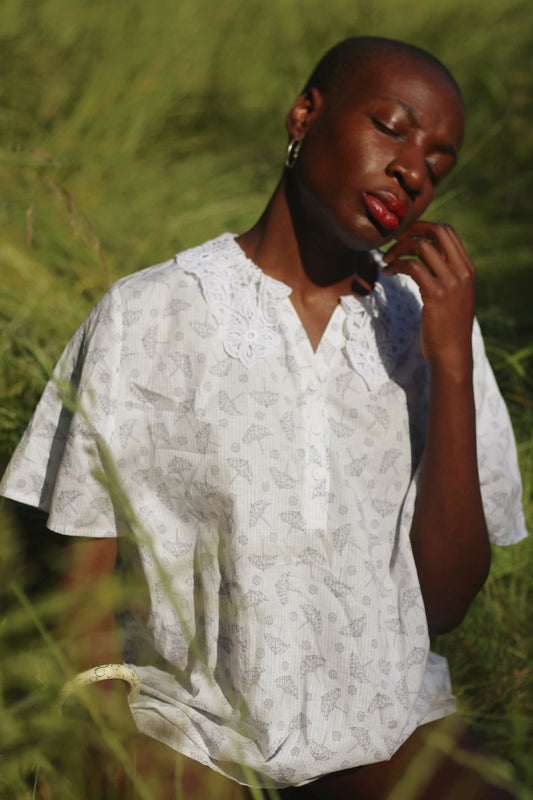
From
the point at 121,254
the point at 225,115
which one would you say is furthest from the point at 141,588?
the point at 225,115

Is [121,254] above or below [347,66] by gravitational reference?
above

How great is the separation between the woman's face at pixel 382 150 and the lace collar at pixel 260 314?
145 millimetres

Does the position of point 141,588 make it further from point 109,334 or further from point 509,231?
point 509,231

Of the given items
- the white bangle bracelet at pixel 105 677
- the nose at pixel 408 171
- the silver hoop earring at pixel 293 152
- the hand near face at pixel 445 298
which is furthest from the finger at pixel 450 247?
the white bangle bracelet at pixel 105 677

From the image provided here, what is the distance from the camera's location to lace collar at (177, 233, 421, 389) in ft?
4.65

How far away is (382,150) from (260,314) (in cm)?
31

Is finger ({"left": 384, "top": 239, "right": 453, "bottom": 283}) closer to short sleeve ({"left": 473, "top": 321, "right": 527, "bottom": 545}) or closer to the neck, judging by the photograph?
the neck

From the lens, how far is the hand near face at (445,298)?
56.1 inches

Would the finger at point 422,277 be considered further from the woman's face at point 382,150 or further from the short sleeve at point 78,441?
the short sleeve at point 78,441

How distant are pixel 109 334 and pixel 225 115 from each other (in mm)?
2404

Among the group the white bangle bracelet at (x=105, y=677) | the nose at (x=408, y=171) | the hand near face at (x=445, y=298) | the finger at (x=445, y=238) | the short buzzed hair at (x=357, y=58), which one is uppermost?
the short buzzed hair at (x=357, y=58)

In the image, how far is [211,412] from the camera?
1.38 metres

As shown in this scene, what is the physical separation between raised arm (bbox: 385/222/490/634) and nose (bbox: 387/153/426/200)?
116mm

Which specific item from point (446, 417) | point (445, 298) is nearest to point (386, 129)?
point (445, 298)
